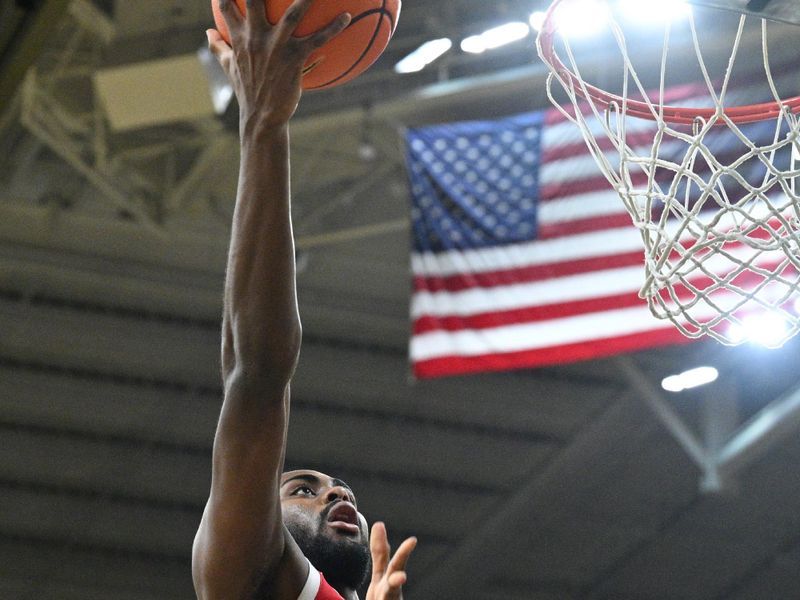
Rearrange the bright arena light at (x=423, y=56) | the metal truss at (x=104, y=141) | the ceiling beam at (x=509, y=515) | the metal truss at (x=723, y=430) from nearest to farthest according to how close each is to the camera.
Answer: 1. the metal truss at (x=104, y=141)
2. the bright arena light at (x=423, y=56)
3. the metal truss at (x=723, y=430)
4. the ceiling beam at (x=509, y=515)

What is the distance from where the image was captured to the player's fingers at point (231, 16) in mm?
2150

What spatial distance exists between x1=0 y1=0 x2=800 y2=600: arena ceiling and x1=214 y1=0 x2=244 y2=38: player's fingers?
462 centimetres

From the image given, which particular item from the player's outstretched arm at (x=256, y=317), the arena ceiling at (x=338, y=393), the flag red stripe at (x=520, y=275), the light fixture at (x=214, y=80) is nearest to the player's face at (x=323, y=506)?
the player's outstretched arm at (x=256, y=317)

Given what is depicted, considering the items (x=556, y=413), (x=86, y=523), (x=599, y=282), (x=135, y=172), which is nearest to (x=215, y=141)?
(x=135, y=172)

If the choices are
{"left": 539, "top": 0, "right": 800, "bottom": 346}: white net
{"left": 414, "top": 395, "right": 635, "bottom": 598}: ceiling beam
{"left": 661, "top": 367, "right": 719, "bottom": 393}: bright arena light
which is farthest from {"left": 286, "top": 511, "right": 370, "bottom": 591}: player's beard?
{"left": 414, "top": 395, "right": 635, "bottom": 598}: ceiling beam

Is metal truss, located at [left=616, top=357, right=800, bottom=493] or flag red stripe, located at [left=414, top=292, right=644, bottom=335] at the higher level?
flag red stripe, located at [left=414, top=292, right=644, bottom=335]

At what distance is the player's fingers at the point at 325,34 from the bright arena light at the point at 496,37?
→ 264 inches

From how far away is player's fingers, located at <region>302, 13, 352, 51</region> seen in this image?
212cm

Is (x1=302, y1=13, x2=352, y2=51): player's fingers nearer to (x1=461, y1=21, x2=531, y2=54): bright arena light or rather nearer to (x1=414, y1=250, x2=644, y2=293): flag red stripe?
(x1=414, y1=250, x2=644, y2=293): flag red stripe

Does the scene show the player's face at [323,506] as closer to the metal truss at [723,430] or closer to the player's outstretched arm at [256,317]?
the player's outstretched arm at [256,317]

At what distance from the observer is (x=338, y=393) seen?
13172mm

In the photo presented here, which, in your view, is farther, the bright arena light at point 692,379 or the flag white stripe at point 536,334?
the bright arena light at point 692,379

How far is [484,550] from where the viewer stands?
15.1 meters

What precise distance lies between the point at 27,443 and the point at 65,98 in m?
5.48
